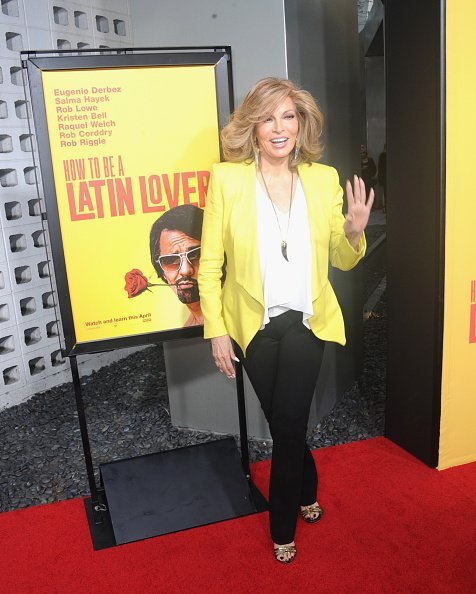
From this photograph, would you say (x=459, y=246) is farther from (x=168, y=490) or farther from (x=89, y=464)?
(x=89, y=464)

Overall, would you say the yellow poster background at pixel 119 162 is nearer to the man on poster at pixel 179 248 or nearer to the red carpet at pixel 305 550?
the man on poster at pixel 179 248

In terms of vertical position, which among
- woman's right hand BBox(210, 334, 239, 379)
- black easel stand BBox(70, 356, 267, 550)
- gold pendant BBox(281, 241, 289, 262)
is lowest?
black easel stand BBox(70, 356, 267, 550)

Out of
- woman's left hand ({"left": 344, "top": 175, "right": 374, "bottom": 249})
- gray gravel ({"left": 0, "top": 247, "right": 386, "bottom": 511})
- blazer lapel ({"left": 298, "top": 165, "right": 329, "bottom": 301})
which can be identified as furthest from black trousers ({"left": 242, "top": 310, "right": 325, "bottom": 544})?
gray gravel ({"left": 0, "top": 247, "right": 386, "bottom": 511})

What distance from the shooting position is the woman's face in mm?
2094

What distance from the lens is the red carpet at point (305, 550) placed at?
7.32ft

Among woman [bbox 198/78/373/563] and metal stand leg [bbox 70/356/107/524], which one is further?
metal stand leg [bbox 70/356/107/524]

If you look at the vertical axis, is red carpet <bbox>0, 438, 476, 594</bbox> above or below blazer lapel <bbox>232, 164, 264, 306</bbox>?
below

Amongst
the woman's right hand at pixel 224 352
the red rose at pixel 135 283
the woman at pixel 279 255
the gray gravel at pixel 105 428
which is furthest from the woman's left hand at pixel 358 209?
the gray gravel at pixel 105 428

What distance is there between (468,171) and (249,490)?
67.6 inches

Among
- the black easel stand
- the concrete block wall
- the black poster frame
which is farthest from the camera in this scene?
the concrete block wall

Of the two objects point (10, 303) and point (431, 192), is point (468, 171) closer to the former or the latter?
point (431, 192)

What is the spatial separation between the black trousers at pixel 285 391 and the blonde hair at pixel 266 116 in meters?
0.59

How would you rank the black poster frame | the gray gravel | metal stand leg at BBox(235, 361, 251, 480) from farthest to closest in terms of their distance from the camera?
the gray gravel → metal stand leg at BBox(235, 361, 251, 480) → the black poster frame

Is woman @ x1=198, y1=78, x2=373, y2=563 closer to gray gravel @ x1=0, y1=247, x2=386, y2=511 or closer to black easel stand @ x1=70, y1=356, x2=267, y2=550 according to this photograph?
black easel stand @ x1=70, y1=356, x2=267, y2=550
